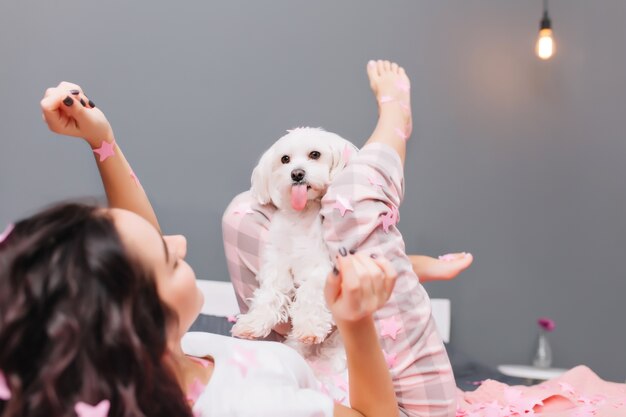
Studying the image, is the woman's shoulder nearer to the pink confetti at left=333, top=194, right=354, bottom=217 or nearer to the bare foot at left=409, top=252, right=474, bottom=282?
the pink confetti at left=333, top=194, right=354, bottom=217

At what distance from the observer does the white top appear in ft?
2.82

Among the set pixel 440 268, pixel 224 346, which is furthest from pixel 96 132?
pixel 440 268

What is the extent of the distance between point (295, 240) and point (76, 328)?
90 cm

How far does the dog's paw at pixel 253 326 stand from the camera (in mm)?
1494

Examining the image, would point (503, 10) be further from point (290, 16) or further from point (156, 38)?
point (156, 38)

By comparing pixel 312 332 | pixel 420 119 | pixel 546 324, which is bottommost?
pixel 546 324

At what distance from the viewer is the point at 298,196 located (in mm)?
Answer: 1528

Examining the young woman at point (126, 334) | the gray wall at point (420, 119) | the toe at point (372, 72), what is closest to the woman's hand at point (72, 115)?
the young woman at point (126, 334)

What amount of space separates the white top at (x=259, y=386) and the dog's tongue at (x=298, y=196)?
1.88ft

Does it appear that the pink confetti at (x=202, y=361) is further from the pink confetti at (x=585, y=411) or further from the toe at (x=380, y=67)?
the toe at (x=380, y=67)

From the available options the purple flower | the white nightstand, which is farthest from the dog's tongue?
the purple flower

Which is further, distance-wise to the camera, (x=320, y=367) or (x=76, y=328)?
(x=320, y=367)

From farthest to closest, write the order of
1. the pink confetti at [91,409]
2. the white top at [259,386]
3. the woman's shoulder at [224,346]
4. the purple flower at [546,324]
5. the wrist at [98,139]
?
the purple flower at [546,324], the wrist at [98,139], the woman's shoulder at [224,346], the white top at [259,386], the pink confetti at [91,409]

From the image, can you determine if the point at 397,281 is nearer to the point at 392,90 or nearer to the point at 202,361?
the point at 202,361
